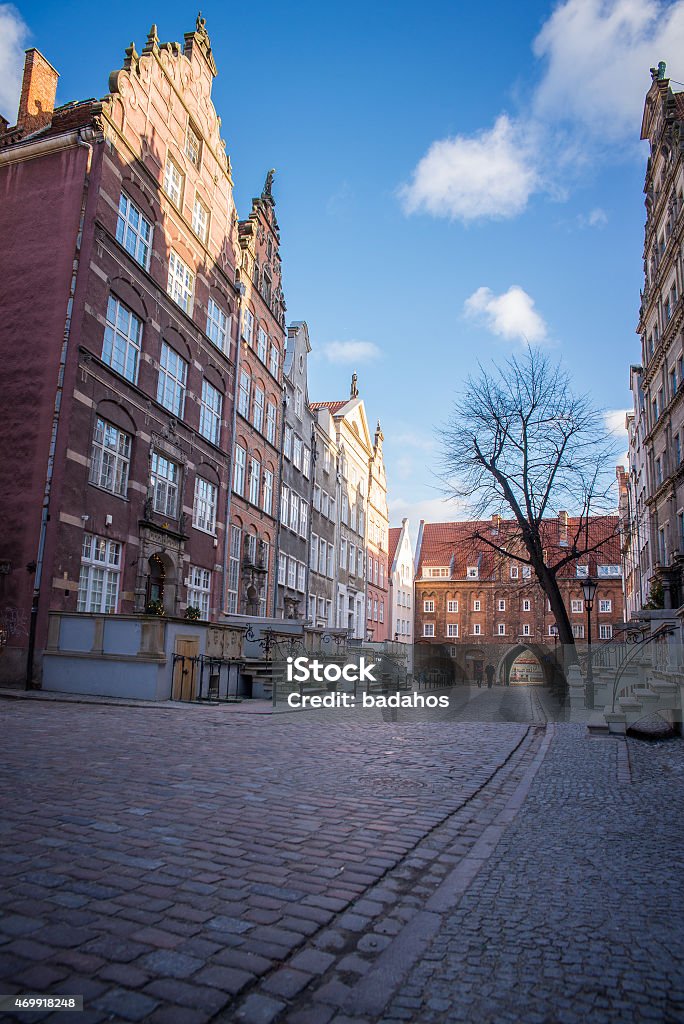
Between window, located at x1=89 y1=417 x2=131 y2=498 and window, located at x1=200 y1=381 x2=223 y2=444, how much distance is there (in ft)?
18.5

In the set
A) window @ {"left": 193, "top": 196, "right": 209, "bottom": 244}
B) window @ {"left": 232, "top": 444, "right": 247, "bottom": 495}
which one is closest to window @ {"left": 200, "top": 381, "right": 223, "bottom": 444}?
window @ {"left": 232, "top": 444, "right": 247, "bottom": 495}

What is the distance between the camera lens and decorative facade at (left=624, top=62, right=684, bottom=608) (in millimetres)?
30516

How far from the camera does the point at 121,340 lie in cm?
2217

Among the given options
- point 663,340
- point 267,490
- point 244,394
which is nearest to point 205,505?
point 244,394

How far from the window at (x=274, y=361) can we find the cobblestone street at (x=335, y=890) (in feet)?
92.7

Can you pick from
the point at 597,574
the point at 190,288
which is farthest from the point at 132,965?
the point at 597,574

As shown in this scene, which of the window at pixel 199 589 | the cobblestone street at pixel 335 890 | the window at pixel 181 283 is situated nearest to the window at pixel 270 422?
the window at pixel 181 283

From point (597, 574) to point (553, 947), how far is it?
232ft

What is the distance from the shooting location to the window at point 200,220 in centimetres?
2787

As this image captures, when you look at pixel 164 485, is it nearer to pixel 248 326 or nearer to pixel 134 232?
pixel 134 232

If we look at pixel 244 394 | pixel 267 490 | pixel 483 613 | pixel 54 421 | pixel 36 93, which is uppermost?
pixel 36 93

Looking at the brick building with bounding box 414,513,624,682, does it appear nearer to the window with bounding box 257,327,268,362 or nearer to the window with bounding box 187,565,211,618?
the window with bounding box 257,327,268,362

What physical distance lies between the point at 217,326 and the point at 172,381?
5062 millimetres

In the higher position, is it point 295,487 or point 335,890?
point 295,487
